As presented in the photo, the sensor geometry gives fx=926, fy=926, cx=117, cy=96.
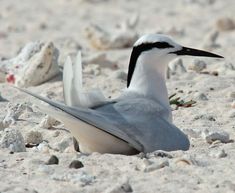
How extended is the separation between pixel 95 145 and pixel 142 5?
664 centimetres

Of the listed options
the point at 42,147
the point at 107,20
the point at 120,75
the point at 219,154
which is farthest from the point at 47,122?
the point at 107,20

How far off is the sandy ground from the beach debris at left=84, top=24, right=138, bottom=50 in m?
0.08

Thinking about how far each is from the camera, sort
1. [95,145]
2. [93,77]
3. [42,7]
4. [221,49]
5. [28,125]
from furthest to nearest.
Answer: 1. [42,7]
2. [221,49]
3. [93,77]
4. [28,125]
5. [95,145]

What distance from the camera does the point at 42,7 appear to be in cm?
1064

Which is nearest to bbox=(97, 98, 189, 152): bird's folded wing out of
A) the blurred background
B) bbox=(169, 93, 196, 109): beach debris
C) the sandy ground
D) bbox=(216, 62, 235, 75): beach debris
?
the sandy ground

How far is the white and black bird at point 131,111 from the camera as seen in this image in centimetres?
427

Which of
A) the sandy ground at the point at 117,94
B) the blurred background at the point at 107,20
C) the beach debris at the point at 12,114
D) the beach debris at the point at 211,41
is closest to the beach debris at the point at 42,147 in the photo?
the sandy ground at the point at 117,94

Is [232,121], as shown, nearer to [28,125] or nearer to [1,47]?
[28,125]

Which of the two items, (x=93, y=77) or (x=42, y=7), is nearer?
(x=93, y=77)

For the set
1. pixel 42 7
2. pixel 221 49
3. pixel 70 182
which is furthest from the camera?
pixel 42 7

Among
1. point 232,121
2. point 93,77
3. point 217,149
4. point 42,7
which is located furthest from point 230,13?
point 217,149

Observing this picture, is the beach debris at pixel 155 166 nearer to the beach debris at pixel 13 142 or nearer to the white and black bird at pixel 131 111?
the white and black bird at pixel 131 111

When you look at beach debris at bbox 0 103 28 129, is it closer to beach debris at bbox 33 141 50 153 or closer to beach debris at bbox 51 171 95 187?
beach debris at bbox 33 141 50 153

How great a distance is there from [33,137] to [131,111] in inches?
21.8
